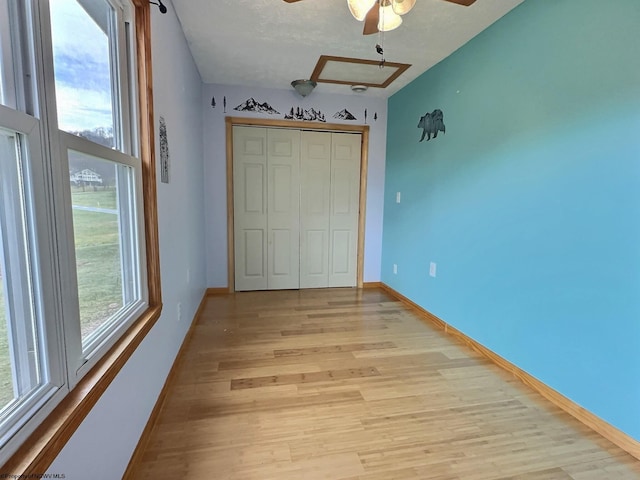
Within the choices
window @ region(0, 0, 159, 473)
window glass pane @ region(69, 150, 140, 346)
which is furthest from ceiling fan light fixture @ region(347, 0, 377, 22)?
window glass pane @ region(69, 150, 140, 346)

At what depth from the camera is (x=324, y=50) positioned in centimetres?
277

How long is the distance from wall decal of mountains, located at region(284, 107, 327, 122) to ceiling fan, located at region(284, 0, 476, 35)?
1982mm

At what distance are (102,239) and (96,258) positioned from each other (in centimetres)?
9

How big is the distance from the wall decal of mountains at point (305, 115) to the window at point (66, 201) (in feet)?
7.65

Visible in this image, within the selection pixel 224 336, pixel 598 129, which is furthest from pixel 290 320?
pixel 598 129

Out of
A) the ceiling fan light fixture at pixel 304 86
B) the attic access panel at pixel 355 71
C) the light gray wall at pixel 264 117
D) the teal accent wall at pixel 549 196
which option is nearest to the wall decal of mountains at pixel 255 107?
the light gray wall at pixel 264 117

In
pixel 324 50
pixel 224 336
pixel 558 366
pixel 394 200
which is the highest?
pixel 324 50

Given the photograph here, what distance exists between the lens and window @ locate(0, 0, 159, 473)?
0.79 meters

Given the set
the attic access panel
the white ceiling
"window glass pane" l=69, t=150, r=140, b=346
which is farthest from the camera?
the attic access panel

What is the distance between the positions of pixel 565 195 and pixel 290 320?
92.1 inches

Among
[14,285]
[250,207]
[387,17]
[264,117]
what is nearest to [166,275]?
[14,285]

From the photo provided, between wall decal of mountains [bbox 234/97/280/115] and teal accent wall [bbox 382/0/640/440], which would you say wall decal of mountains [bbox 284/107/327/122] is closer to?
wall decal of mountains [bbox 234/97/280/115]

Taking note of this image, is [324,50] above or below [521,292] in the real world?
above

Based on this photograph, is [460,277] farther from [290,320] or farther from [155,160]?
[155,160]
